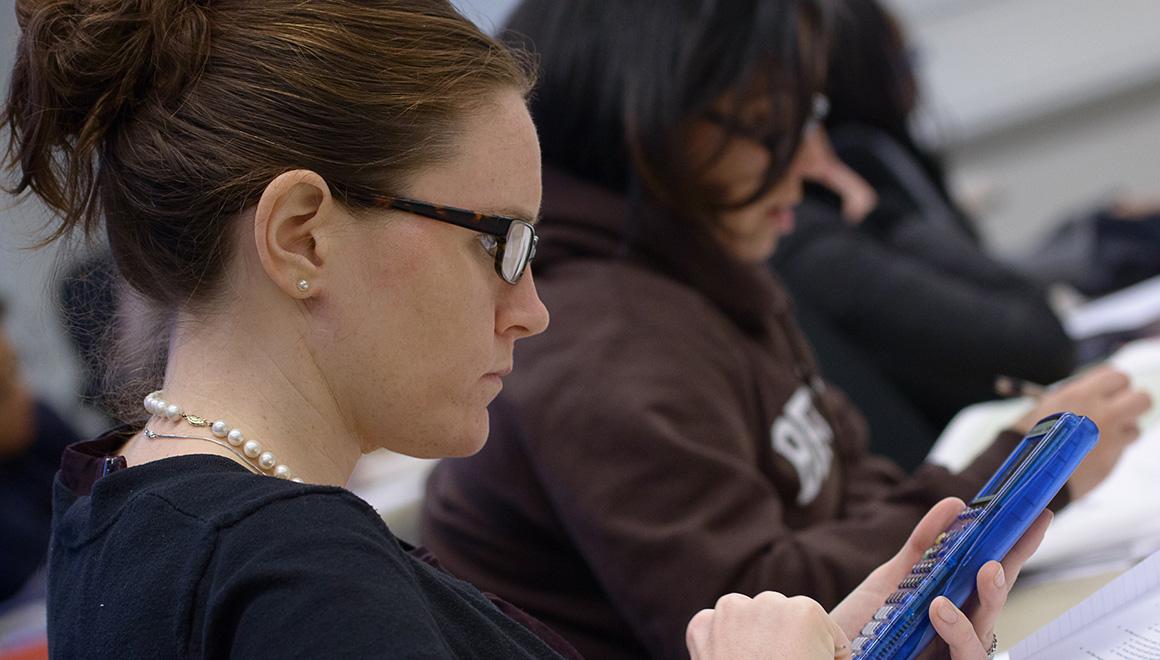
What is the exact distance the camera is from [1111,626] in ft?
2.65

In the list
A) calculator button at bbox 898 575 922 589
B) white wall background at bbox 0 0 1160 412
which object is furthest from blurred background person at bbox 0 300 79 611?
calculator button at bbox 898 575 922 589

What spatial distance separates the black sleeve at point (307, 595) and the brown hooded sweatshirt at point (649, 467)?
49 cm

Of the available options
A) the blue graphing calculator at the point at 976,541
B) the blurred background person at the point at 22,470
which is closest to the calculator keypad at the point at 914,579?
the blue graphing calculator at the point at 976,541

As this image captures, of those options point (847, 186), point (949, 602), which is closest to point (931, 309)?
point (847, 186)

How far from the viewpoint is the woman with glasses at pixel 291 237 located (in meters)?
0.69

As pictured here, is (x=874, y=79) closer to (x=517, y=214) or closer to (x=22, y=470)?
(x=517, y=214)

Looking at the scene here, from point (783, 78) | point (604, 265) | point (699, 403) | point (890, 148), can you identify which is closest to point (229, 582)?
point (699, 403)

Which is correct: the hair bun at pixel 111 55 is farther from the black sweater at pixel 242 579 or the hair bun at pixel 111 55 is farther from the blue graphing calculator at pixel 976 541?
the blue graphing calculator at pixel 976 541

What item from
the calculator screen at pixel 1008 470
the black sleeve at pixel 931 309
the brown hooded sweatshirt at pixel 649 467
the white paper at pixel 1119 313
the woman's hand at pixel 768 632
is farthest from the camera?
the white paper at pixel 1119 313

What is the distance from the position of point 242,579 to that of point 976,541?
1.40 feet

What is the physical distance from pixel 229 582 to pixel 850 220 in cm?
168

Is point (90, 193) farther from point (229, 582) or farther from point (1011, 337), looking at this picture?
point (1011, 337)

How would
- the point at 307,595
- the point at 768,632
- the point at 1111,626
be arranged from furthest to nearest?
1. the point at 1111,626
2. the point at 768,632
3. the point at 307,595

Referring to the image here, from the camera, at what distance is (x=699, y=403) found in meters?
1.14
